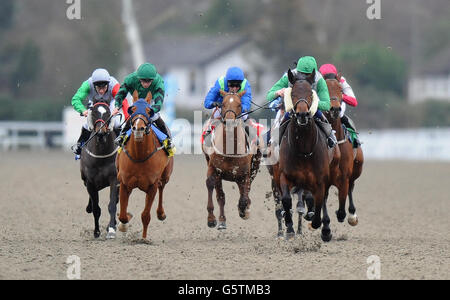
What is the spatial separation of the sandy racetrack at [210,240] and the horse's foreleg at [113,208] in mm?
134

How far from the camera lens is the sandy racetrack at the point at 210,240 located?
8289 millimetres

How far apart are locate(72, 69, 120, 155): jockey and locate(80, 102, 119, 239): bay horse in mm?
152

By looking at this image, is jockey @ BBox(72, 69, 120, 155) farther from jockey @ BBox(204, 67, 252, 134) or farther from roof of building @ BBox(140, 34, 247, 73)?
roof of building @ BBox(140, 34, 247, 73)

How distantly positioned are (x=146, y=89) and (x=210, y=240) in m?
2.05

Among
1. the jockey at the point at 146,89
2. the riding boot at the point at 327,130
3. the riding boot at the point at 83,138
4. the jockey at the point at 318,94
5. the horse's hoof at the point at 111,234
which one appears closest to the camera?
the jockey at the point at 318,94

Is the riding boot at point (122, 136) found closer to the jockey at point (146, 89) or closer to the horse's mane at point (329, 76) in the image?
the jockey at point (146, 89)

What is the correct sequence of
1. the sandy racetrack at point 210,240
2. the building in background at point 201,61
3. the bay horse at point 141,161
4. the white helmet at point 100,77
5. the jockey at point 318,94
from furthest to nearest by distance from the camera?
the building in background at point 201,61 → the white helmet at point 100,77 → the jockey at point 318,94 → the bay horse at point 141,161 → the sandy racetrack at point 210,240

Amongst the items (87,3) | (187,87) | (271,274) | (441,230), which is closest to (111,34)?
(87,3)

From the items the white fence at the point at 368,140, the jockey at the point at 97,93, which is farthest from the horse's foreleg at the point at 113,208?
the white fence at the point at 368,140

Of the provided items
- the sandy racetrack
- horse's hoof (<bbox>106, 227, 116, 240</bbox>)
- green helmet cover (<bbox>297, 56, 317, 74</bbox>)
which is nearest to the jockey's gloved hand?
green helmet cover (<bbox>297, 56, 317, 74</bbox>)

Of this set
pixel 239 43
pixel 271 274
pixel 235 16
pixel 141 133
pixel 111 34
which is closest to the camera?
pixel 271 274

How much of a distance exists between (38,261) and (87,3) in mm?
42472

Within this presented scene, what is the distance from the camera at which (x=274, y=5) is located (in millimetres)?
49344
